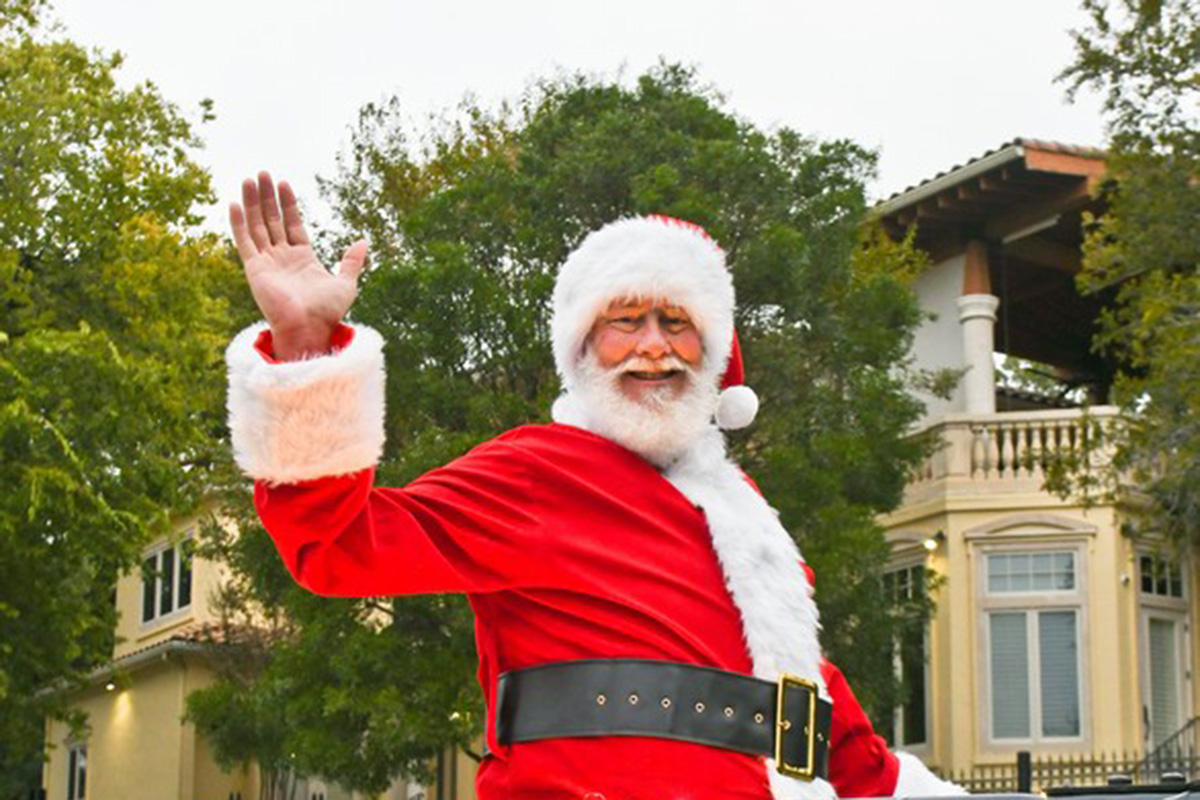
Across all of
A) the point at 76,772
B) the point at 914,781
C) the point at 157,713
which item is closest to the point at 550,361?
the point at 914,781

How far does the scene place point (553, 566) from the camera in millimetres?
4016

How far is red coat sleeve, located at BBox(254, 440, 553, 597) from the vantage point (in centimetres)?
369

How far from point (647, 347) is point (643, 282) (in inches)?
5.4

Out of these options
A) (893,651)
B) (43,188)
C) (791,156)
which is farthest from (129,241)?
(893,651)

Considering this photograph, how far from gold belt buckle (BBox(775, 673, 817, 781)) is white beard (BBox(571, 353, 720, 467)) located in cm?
56

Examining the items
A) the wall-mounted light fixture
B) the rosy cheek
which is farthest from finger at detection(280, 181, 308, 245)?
the wall-mounted light fixture

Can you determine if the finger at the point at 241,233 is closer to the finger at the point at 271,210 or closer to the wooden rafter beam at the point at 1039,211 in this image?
the finger at the point at 271,210

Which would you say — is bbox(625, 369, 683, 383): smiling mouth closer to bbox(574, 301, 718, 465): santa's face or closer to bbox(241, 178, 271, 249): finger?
bbox(574, 301, 718, 465): santa's face

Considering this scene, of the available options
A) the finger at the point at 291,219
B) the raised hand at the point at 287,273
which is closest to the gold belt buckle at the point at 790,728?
the raised hand at the point at 287,273

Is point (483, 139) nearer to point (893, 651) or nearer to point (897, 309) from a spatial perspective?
point (897, 309)

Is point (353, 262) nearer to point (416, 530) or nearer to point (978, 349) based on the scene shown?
point (416, 530)

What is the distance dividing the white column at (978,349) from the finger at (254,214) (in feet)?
69.7

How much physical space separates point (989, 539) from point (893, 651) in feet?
19.5

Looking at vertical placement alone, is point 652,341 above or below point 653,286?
below
